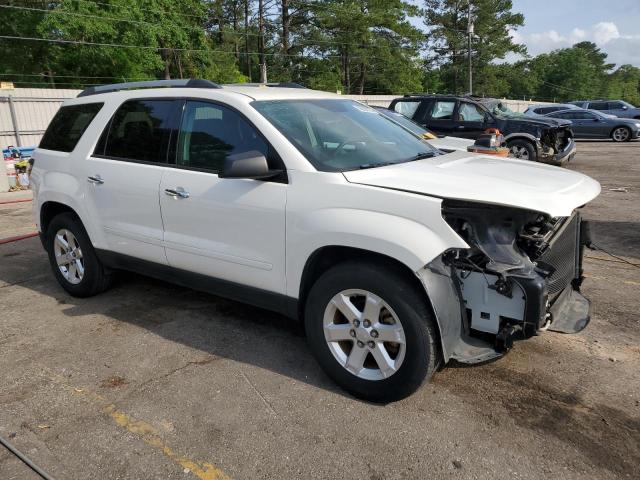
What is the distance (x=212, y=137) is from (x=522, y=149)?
1108 cm

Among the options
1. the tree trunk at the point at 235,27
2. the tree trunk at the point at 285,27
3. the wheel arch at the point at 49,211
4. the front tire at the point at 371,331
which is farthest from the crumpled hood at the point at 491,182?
the tree trunk at the point at 235,27

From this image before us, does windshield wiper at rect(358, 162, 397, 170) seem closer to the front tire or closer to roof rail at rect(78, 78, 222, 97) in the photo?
the front tire

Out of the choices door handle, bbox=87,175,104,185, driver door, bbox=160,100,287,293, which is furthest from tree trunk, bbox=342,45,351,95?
driver door, bbox=160,100,287,293

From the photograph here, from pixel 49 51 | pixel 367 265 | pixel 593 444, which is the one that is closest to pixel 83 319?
pixel 367 265

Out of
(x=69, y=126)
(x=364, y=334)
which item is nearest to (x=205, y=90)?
(x=69, y=126)

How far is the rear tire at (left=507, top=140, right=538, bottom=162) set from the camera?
13.0 metres

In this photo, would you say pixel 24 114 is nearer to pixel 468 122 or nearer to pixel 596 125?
pixel 468 122

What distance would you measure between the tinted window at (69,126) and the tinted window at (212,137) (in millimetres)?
1274

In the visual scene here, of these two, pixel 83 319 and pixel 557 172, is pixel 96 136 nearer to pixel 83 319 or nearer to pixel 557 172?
pixel 83 319

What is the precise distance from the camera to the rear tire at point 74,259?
4.78 metres

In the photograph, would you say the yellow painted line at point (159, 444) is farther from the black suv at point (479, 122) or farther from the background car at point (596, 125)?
the background car at point (596, 125)

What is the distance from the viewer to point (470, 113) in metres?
13.0

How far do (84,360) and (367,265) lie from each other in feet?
7.37

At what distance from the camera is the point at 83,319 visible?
4527mm
